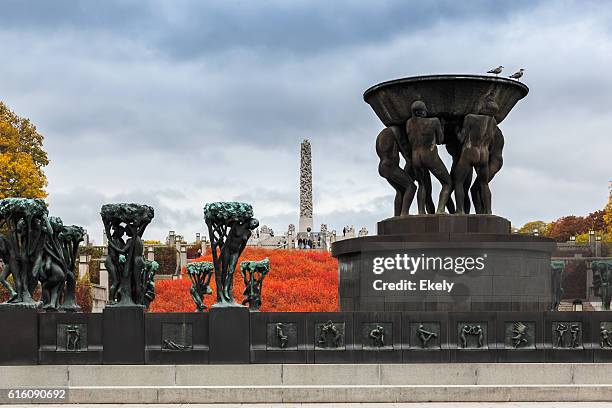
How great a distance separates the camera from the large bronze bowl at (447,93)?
1892 centimetres

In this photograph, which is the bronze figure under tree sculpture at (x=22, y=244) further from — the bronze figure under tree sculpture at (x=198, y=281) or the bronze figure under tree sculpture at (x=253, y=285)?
the bronze figure under tree sculpture at (x=253, y=285)

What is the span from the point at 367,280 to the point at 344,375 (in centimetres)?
311

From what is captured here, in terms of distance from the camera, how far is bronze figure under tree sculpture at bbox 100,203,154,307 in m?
15.8

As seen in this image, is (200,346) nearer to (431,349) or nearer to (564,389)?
(431,349)

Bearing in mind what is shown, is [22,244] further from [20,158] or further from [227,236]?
[20,158]

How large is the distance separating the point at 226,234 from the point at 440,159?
5.84 m

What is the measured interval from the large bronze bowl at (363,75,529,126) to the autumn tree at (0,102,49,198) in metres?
32.7

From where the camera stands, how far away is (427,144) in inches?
749

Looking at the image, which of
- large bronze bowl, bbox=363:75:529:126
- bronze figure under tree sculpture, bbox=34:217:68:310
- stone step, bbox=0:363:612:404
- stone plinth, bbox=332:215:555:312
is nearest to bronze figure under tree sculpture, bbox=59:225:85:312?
bronze figure under tree sculpture, bbox=34:217:68:310

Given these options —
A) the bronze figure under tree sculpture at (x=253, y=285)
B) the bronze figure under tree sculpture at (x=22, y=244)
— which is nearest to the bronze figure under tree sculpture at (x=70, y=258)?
the bronze figure under tree sculpture at (x=22, y=244)

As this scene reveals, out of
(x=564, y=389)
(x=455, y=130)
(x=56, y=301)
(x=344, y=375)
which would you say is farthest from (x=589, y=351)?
(x=56, y=301)

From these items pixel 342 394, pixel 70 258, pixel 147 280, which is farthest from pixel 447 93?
pixel 70 258

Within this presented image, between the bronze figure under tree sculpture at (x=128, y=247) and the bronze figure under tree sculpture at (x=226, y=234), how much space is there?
4.20 ft

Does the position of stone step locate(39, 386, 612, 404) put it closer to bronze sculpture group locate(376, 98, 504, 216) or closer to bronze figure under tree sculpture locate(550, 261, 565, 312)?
bronze sculpture group locate(376, 98, 504, 216)
